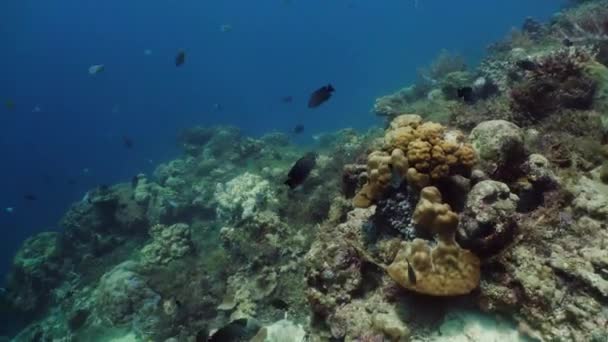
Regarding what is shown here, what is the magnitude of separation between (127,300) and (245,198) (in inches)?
160

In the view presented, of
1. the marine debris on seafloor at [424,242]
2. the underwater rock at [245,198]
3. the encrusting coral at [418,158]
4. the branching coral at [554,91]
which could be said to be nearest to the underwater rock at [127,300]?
the marine debris on seafloor at [424,242]

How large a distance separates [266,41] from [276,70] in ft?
109

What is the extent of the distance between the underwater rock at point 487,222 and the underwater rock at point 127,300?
26.6 feet

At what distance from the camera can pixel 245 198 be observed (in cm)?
1228

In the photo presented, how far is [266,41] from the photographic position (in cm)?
16912

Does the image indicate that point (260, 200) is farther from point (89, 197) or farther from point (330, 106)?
point (330, 106)

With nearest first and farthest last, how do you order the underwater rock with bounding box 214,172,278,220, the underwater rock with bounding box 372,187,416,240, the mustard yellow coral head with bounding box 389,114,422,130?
the underwater rock with bounding box 372,187,416,240
the mustard yellow coral head with bounding box 389,114,422,130
the underwater rock with bounding box 214,172,278,220

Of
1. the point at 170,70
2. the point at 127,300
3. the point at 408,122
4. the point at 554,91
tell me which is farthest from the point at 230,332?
the point at 170,70

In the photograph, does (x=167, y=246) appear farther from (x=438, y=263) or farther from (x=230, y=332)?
(x=438, y=263)

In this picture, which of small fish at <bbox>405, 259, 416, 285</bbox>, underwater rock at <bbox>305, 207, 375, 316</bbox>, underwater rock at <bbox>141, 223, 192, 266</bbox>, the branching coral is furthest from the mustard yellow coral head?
underwater rock at <bbox>141, 223, 192, 266</bbox>

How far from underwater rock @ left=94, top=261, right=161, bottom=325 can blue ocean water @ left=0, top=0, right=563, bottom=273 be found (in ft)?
123

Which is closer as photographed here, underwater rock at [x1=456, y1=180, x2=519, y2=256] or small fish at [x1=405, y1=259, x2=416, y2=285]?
small fish at [x1=405, y1=259, x2=416, y2=285]

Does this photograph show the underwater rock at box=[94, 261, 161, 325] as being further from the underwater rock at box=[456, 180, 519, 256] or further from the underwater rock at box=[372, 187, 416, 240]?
the underwater rock at box=[456, 180, 519, 256]

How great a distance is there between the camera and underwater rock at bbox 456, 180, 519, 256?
14.5 ft
